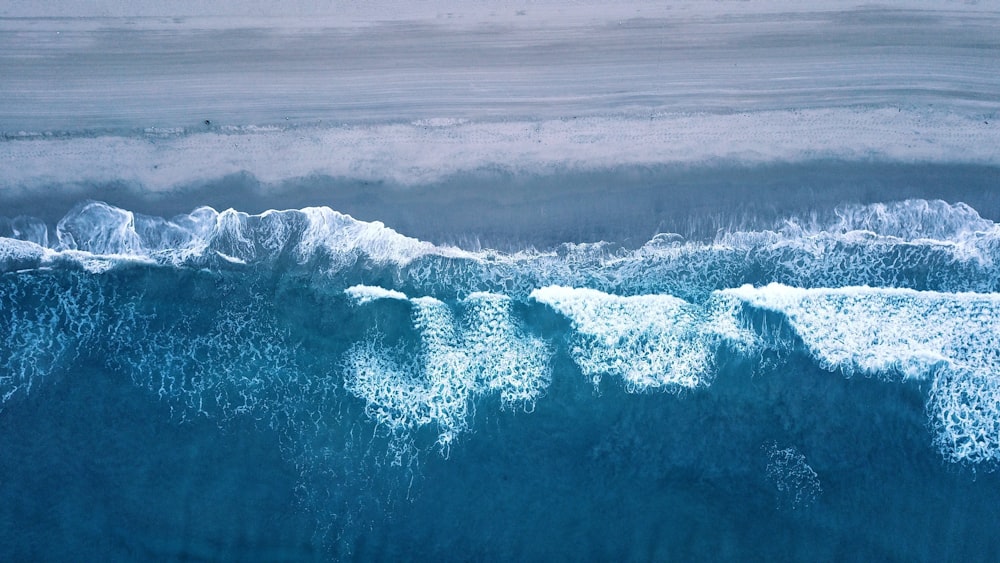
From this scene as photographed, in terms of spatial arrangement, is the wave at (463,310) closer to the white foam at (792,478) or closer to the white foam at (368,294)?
the white foam at (368,294)

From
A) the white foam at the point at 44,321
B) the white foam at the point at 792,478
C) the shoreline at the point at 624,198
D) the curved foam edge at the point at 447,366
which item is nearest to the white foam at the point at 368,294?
the curved foam edge at the point at 447,366

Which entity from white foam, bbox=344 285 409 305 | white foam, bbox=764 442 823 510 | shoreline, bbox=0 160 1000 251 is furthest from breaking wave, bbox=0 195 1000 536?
white foam, bbox=764 442 823 510

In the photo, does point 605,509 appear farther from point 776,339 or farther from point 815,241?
point 815,241

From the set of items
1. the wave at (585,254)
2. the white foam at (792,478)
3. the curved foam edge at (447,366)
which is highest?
the wave at (585,254)

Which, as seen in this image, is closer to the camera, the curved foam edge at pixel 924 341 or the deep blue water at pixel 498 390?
the deep blue water at pixel 498 390

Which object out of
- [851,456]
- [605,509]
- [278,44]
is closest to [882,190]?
[851,456]

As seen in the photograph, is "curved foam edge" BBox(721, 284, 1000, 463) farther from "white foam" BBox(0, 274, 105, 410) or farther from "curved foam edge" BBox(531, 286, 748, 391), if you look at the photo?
"white foam" BBox(0, 274, 105, 410)
